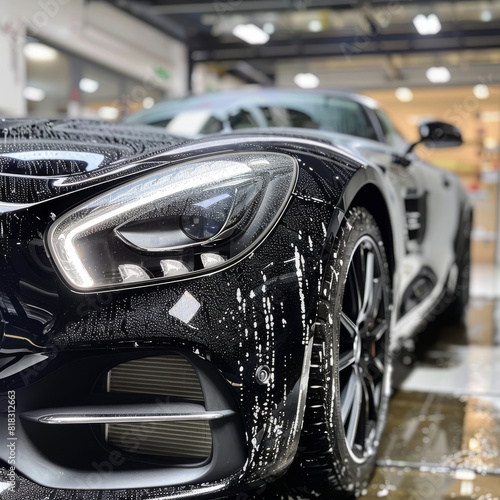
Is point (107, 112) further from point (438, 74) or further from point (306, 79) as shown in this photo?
point (438, 74)

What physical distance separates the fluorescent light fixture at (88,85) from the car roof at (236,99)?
714 centimetres

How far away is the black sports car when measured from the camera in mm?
1155

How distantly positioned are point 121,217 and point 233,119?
1.59 metres

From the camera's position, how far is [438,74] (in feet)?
41.2

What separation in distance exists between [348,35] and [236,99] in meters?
8.79

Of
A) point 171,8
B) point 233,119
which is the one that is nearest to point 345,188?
point 233,119

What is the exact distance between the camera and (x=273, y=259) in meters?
1.23

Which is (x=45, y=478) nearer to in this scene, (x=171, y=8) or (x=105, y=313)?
(x=105, y=313)

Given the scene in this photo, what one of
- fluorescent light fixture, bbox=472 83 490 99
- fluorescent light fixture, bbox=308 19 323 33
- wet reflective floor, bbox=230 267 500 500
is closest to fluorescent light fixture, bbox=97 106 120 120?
fluorescent light fixture, bbox=308 19 323 33

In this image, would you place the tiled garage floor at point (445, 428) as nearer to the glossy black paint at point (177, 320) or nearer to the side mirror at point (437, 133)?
the glossy black paint at point (177, 320)

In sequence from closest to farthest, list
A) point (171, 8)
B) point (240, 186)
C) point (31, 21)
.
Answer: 1. point (240, 186)
2. point (31, 21)
3. point (171, 8)

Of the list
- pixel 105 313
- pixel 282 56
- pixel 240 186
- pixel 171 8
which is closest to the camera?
pixel 105 313

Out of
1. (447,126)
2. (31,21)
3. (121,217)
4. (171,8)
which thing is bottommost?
(121,217)

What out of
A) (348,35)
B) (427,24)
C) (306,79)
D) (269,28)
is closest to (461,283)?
(427,24)
